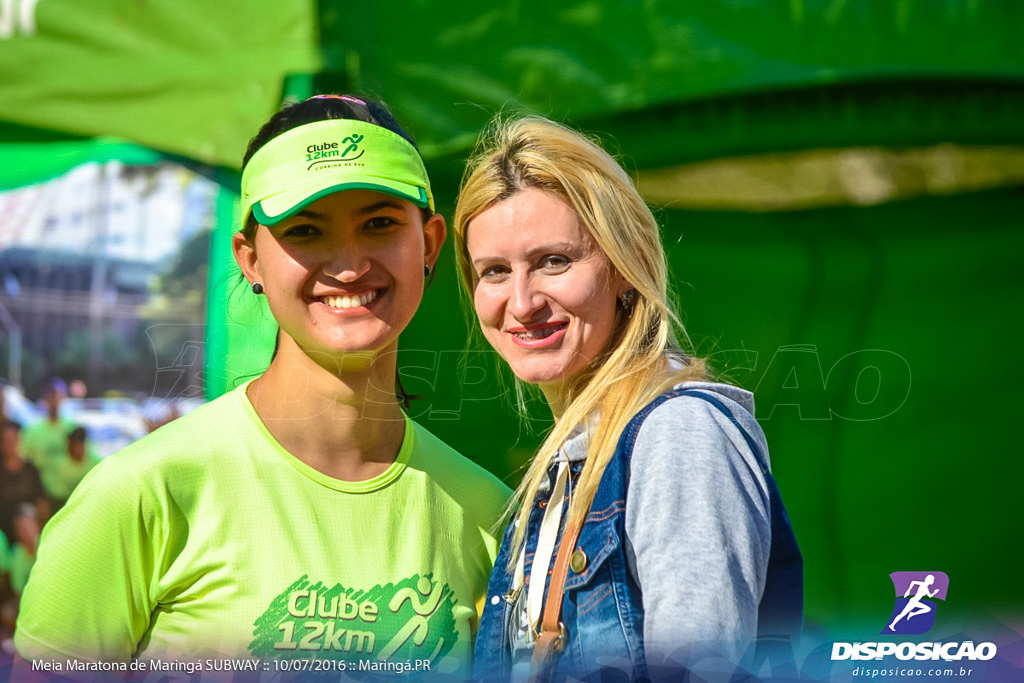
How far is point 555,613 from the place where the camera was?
1.65 meters

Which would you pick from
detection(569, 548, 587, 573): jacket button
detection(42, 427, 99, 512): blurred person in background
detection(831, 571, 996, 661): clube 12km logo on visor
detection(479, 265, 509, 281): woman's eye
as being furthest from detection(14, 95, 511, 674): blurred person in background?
detection(42, 427, 99, 512): blurred person in background

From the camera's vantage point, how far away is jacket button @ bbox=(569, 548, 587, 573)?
161 centimetres

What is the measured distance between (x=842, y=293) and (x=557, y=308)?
192cm

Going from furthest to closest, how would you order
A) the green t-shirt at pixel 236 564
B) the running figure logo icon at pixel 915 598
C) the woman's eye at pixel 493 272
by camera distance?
the running figure logo icon at pixel 915 598
the woman's eye at pixel 493 272
the green t-shirt at pixel 236 564

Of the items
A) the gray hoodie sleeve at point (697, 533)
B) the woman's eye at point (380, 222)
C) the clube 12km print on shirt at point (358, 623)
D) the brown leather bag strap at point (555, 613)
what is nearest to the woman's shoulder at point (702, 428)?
the gray hoodie sleeve at point (697, 533)

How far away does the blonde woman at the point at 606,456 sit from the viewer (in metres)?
1.45

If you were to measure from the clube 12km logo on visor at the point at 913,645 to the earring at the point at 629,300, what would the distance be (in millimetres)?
1027

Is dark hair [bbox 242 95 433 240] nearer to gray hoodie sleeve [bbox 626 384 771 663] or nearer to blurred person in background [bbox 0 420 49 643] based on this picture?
gray hoodie sleeve [bbox 626 384 771 663]

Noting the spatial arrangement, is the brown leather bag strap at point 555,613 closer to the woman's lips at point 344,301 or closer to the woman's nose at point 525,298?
the woman's nose at point 525,298

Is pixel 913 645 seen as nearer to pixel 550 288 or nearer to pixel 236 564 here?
pixel 550 288

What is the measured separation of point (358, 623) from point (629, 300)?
791 millimetres

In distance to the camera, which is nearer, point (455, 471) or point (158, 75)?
point (455, 471)

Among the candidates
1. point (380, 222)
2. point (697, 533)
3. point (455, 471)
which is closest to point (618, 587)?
point (697, 533)

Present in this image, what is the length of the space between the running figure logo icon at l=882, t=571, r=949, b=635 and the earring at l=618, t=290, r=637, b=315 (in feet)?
4.06
